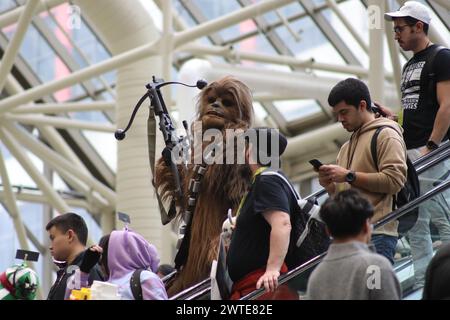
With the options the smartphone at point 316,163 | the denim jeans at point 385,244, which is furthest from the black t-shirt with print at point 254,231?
the denim jeans at point 385,244

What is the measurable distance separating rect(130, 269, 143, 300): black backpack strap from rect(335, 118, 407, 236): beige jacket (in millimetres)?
1552

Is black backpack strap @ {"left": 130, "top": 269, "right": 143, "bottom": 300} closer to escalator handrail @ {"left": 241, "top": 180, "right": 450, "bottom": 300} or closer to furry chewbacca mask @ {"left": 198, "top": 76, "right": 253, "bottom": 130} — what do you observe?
escalator handrail @ {"left": 241, "top": 180, "right": 450, "bottom": 300}

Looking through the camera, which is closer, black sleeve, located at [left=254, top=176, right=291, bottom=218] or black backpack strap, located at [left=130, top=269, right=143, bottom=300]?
black sleeve, located at [left=254, top=176, right=291, bottom=218]

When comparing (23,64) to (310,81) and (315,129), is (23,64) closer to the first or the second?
(315,129)

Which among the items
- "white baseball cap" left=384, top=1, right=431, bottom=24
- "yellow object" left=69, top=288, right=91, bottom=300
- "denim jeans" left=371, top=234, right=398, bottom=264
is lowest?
"denim jeans" left=371, top=234, right=398, bottom=264

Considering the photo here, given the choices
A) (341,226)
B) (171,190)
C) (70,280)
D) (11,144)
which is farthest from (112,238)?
(11,144)

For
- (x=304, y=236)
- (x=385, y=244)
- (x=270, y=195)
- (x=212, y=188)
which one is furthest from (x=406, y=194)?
(x=212, y=188)

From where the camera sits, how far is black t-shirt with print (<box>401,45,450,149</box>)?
1036cm

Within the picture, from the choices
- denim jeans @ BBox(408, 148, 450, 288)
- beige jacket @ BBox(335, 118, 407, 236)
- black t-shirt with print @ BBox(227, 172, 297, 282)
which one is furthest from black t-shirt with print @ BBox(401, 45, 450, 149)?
black t-shirt with print @ BBox(227, 172, 297, 282)

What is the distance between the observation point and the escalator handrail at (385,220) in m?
8.12

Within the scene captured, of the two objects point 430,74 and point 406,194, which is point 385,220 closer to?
point 406,194

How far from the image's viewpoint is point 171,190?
10086 millimetres

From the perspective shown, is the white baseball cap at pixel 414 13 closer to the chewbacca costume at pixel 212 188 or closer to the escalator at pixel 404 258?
the escalator at pixel 404 258
